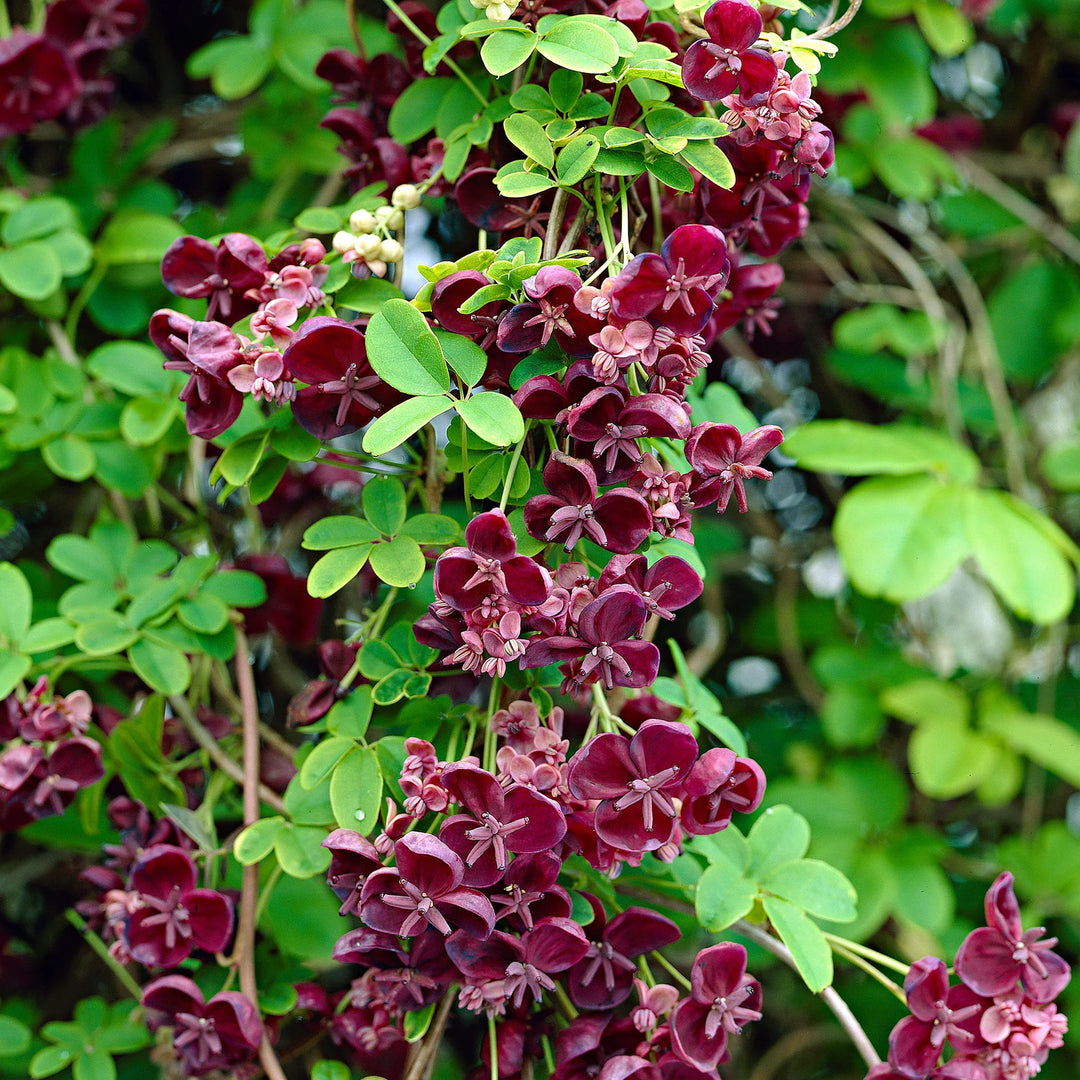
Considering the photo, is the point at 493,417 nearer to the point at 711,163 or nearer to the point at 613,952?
the point at 711,163

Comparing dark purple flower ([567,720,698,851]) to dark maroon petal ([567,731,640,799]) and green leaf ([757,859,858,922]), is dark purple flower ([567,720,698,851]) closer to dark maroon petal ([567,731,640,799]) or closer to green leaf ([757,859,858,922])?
dark maroon petal ([567,731,640,799])

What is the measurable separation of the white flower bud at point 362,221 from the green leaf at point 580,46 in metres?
0.16

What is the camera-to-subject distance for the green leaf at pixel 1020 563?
1124mm

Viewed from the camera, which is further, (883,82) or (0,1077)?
(883,82)

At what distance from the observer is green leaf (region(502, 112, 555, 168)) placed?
66 cm

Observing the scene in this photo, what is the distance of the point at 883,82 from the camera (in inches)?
54.7

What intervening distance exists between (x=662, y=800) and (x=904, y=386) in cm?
109

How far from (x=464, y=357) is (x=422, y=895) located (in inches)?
12.1

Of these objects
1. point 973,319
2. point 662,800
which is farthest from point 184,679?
point 973,319

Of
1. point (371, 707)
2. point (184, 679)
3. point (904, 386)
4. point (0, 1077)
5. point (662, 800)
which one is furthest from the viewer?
point (904, 386)

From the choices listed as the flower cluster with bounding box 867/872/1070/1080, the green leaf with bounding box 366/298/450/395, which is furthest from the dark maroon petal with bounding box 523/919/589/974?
the green leaf with bounding box 366/298/450/395

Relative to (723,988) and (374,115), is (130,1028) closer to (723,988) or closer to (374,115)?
(723,988)

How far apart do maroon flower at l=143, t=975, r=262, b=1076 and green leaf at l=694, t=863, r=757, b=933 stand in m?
0.31

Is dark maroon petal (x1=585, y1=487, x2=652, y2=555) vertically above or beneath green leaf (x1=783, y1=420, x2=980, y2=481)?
above
